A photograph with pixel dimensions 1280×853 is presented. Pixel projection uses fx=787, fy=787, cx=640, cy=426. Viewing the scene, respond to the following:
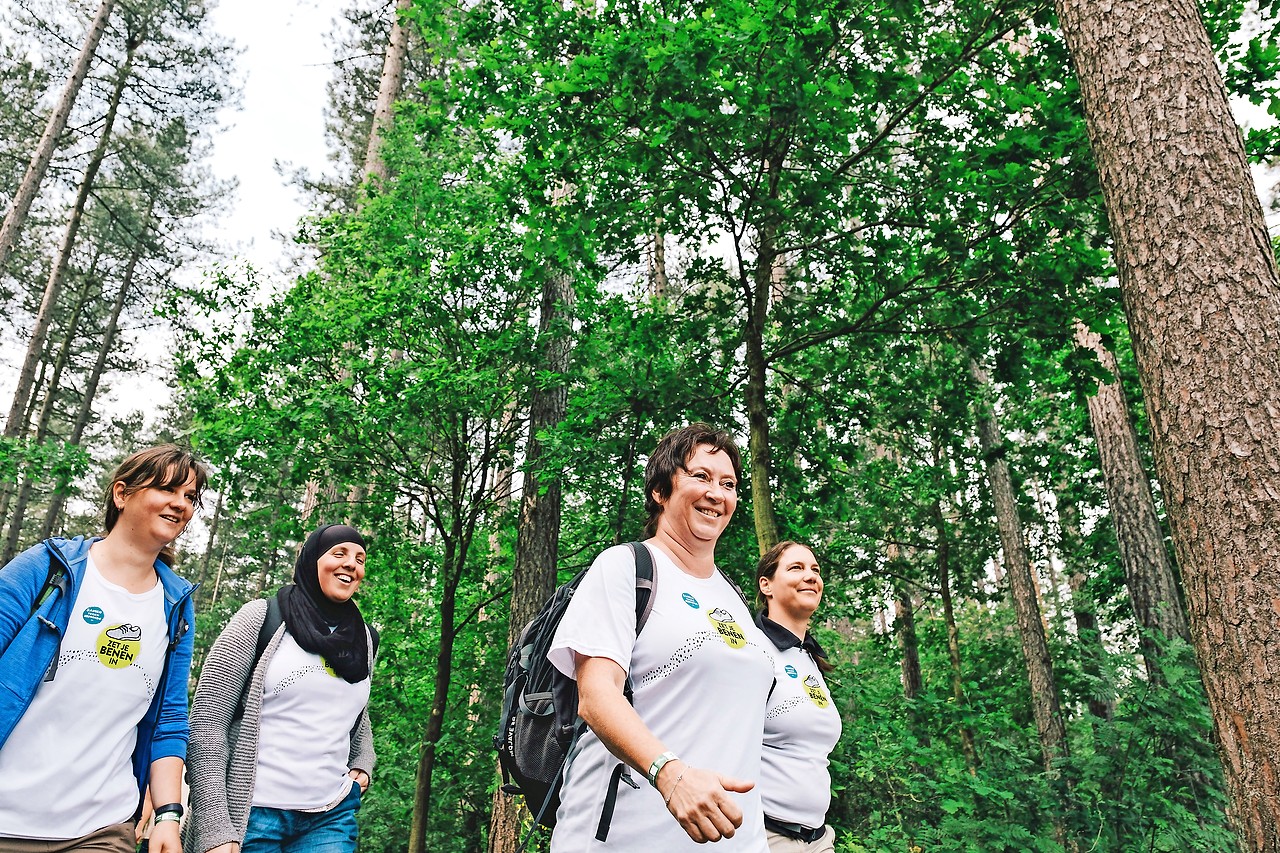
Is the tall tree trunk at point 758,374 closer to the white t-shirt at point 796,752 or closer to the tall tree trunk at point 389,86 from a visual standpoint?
the white t-shirt at point 796,752

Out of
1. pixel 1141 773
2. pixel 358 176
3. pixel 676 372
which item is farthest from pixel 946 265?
pixel 358 176

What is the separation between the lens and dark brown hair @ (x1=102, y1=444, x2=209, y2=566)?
261 cm

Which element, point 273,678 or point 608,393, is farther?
point 608,393

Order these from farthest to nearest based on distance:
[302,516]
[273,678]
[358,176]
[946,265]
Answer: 1. [358,176]
2. [302,516]
3. [946,265]
4. [273,678]

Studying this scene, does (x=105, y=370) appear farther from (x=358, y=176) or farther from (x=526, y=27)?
(x=526, y=27)

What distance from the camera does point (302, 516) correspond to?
9.66 m

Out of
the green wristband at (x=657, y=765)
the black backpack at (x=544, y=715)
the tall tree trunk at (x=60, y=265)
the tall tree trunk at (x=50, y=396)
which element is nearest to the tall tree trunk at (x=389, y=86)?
the tall tree trunk at (x=60, y=265)

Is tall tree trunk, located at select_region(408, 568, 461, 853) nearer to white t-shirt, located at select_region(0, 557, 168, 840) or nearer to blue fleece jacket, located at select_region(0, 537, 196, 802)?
blue fleece jacket, located at select_region(0, 537, 196, 802)

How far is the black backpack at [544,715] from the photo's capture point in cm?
204

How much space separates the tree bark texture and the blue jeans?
331 centimetres

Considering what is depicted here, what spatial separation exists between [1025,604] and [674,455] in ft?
35.0

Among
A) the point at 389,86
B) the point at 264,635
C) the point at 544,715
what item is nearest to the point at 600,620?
the point at 544,715

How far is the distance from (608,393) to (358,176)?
47.9 feet

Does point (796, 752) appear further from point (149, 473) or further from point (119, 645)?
point (149, 473)
